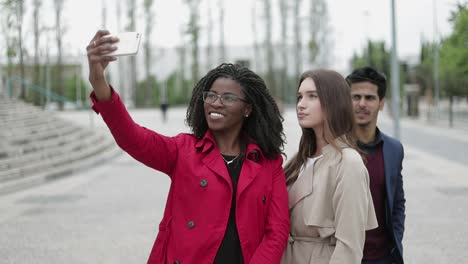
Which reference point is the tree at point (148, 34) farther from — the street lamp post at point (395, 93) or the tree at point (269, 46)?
the street lamp post at point (395, 93)

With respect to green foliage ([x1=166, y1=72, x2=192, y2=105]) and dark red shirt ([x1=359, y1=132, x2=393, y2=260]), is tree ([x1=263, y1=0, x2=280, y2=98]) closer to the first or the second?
green foliage ([x1=166, y1=72, x2=192, y2=105])

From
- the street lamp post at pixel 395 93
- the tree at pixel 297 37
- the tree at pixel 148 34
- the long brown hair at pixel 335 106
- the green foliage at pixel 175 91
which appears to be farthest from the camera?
the green foliage at pixel 175 91

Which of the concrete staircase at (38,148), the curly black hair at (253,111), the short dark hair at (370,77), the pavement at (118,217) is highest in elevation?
the short dark hair at (370,77)

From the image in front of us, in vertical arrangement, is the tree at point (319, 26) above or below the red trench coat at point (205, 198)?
above

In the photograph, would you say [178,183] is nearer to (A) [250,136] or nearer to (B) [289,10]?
(A) [250,136]

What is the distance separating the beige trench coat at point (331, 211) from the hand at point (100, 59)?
92 centimetres

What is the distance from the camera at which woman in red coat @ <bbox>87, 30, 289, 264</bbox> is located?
2.40 metres

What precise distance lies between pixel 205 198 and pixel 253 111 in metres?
0.49

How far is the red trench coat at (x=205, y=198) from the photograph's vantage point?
2.40m

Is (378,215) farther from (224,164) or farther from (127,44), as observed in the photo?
(127,44)

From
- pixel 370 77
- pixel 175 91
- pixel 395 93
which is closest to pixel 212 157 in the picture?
pixel 370 77

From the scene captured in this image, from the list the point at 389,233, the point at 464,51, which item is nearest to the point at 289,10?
the point at 464,51

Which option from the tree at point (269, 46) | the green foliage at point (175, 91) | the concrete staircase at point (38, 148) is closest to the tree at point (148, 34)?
the green foliage at point (175, 91)

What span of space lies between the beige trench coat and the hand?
0.92m
